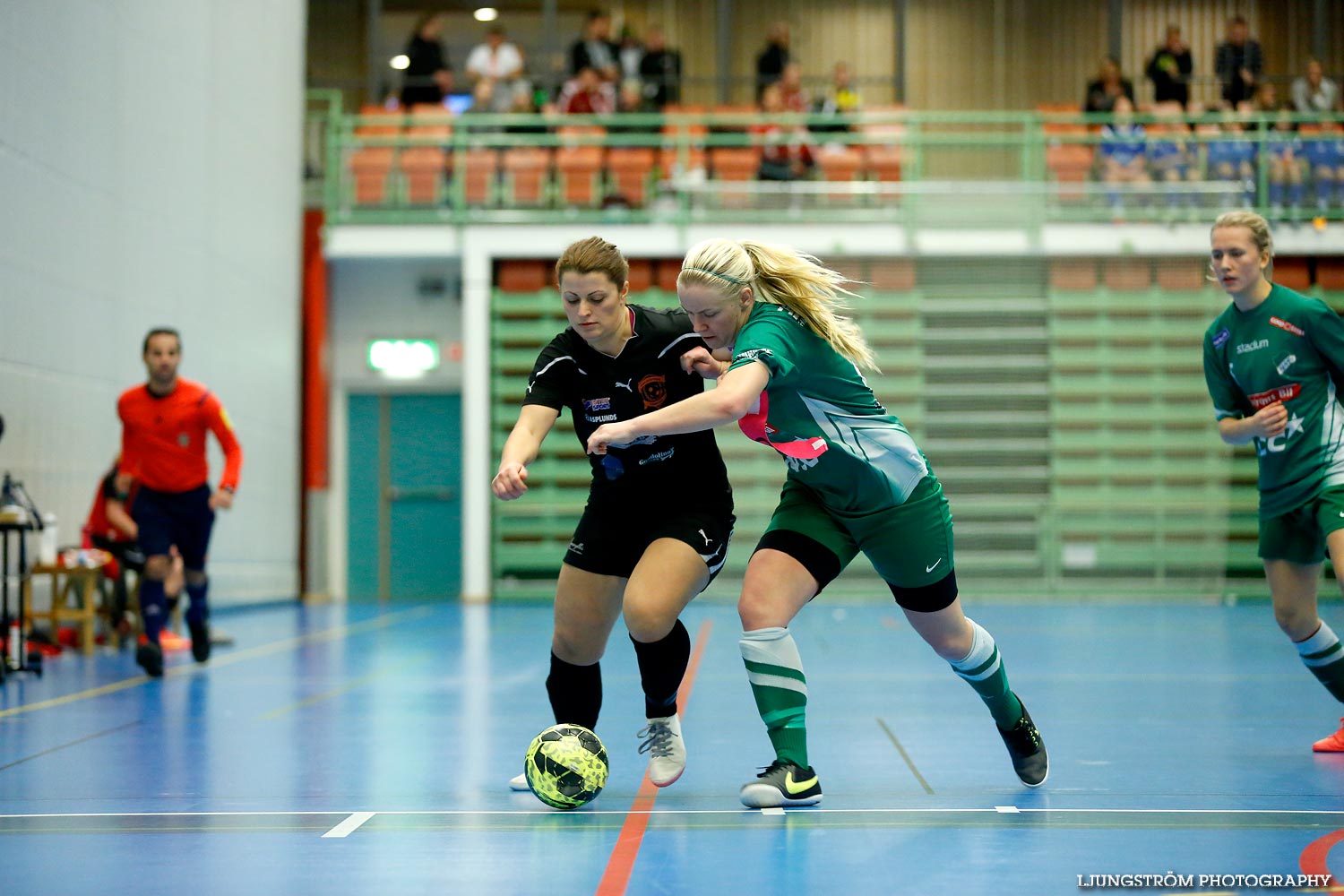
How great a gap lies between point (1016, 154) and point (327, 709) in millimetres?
13888

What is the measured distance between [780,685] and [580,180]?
46.4ft

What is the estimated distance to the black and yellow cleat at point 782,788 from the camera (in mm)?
4195

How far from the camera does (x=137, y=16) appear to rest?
12984mm

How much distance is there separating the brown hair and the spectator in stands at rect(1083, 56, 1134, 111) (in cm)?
1540

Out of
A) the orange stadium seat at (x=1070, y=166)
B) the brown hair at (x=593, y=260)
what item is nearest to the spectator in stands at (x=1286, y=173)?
the orange stadium seat at (x=1070, y=166)

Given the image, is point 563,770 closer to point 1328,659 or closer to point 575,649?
point 575,649

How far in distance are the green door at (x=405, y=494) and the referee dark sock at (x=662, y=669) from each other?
1534cm

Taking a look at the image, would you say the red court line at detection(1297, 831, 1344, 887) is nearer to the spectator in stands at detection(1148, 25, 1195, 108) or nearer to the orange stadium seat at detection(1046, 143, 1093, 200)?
the orange stadium seat at detection(1046, 143, 1093, 200)

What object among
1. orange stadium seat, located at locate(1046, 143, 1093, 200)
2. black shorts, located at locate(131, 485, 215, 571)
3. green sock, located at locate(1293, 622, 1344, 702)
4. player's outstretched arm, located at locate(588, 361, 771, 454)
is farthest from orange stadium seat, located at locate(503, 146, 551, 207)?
player's outstretched arm, located at locate(588, 361, 771, 454)

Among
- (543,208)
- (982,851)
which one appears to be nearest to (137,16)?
(543,208)

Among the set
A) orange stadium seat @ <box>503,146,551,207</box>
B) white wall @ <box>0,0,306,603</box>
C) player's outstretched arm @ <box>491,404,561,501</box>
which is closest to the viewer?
player's outstretched arm @ <box>491,404,561,501</box>

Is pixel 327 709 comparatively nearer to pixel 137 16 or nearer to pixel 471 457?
pixel 137 16

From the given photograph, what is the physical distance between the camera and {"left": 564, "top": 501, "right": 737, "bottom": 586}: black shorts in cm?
446

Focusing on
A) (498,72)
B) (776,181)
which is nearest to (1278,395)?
(776,181)
